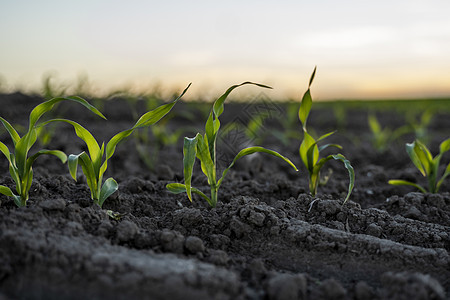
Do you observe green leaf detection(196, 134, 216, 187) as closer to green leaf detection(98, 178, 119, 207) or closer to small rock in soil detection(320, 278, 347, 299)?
green leaf detection(98, 178, 119, 207)

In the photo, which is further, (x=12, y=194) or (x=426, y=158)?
(x=426, y=158)

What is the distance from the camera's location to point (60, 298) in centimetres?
115

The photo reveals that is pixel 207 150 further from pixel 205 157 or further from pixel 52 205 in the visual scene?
pixel 52 205

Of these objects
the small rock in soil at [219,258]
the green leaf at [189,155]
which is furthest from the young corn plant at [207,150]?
the small rock in soil at [219,258]

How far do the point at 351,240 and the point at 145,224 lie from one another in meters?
0.83

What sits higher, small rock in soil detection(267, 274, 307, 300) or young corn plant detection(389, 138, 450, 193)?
young corn plant detection(389, 138, 450, 193)

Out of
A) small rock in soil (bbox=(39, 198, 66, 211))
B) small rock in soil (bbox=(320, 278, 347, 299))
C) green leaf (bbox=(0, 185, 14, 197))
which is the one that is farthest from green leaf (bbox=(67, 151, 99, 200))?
small rock in soil (bbox=(320, 278, 347, 299))

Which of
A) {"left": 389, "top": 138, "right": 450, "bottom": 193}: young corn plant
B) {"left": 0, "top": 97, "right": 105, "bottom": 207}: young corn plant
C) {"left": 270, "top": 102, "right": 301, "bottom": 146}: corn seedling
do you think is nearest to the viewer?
{"left": 0, "top": 97, "right": 105, "bottom": 207}: young corn plant

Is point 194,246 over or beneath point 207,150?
beneath

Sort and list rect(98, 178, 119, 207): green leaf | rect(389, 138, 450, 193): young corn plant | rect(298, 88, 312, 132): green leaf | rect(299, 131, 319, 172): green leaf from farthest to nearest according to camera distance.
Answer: rect(389, 138, 450, 193): young corn plant → rect(299, 131, 319, 172): green leaf → rect(298, 88, 312, 132): green leaf → rect(98, 178, 119, 207): green leaf

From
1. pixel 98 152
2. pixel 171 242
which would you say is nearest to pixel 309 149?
pixel 171 242

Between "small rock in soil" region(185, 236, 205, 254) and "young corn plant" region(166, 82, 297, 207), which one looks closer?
"small rock in soil" region(185, 236, 205, 254)

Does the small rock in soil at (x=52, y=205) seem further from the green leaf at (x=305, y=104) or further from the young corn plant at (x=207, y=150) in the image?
the green leaf at (x=305, y=104)

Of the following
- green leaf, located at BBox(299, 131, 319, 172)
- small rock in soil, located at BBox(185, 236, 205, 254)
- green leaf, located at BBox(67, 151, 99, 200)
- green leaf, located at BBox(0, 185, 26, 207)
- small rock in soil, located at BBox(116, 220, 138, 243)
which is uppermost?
green leaf, located at BBox(299, 131, 319, 172)
